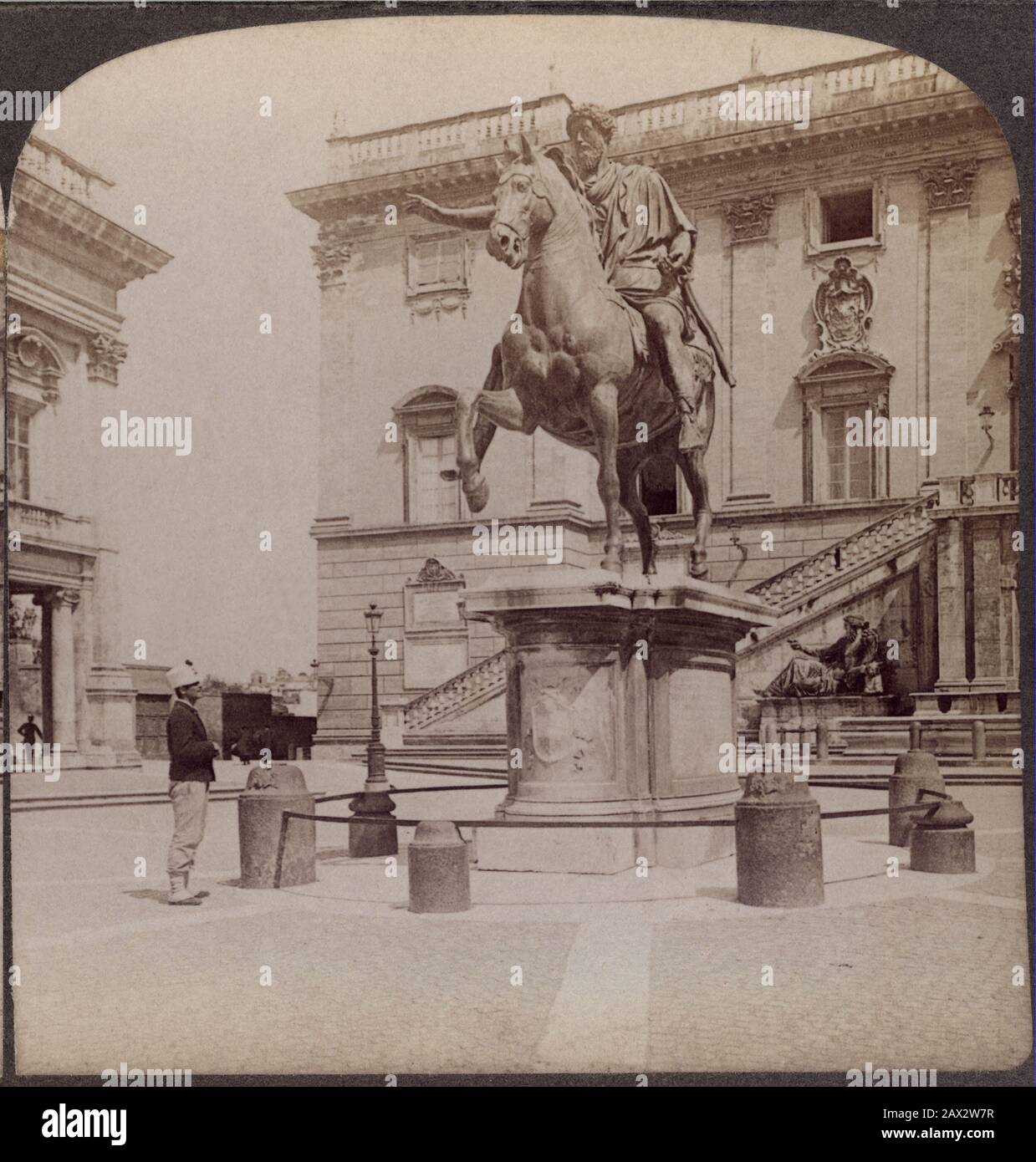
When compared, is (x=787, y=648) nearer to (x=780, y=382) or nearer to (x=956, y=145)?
(x=780, y=382)

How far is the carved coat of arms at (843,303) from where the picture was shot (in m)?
10.2

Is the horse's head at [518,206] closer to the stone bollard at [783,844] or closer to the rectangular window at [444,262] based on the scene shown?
the rectangular window at [444,262]

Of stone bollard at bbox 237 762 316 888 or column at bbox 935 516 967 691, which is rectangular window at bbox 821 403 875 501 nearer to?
column at bbox 935 516 967 691

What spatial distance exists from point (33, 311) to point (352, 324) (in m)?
2.11

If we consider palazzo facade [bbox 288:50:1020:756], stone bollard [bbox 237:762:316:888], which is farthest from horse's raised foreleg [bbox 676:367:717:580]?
stone bollard [bbox 237:762:316:888]

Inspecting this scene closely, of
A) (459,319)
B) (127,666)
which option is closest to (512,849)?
(127,666)

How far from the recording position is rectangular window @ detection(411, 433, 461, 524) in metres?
9.88

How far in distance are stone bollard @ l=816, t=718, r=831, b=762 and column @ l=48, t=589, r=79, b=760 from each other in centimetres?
495

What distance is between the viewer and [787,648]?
1141 cm

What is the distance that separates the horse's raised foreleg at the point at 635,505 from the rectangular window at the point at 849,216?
2.16 metres

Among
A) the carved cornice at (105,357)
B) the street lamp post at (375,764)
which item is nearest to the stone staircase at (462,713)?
the street lamp post at (375,764)
